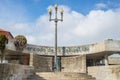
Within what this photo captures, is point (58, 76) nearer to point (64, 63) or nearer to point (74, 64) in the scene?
point (74, 64)

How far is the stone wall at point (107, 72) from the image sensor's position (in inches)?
749

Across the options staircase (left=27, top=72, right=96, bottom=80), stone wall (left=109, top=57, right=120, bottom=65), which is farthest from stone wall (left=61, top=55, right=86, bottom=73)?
staircase (left=27, top=72, right=96, bottom=80)

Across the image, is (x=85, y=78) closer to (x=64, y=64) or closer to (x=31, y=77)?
(x=31, y=77)

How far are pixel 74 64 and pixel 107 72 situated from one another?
30.8ft

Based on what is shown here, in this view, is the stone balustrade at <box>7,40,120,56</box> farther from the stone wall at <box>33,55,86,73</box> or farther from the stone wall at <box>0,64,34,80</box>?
the stone wall at <box>0,64,34,80</box>

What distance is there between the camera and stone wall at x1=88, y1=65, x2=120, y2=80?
19.0 meters

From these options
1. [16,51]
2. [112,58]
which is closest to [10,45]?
[16,51]

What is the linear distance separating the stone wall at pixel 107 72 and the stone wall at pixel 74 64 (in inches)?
300

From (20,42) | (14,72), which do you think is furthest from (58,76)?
(20,42)

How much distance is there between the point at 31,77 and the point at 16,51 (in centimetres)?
881

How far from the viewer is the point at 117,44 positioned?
1042 inches

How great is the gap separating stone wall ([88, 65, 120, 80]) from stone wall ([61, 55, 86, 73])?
761 centimetres

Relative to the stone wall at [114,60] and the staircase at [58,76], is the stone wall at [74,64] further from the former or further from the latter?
the staircase at [58,76]

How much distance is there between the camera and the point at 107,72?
19.5 meters
